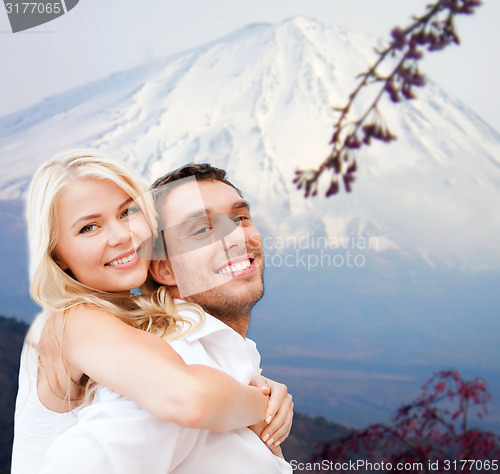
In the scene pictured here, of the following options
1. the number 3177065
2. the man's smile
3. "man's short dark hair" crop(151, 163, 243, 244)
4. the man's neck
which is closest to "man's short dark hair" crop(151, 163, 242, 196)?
"man's short dark hair" crop(151, 163, 243, 244)

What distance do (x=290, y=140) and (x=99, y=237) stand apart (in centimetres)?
233

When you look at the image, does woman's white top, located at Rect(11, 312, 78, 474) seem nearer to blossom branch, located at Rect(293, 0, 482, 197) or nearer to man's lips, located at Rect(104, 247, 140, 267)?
man's lips, located at Rect(104, 247, 140, 267)

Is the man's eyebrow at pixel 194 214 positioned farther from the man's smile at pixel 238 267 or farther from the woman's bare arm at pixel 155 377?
the woman's bare arm at pixel 155 377

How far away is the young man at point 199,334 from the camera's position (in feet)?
3.50

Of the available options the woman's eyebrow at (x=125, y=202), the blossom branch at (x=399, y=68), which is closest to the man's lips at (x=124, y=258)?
the woman's eyebrow at (x=125, y=202)

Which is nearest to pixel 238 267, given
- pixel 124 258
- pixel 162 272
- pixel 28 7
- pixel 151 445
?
pixel 162 272

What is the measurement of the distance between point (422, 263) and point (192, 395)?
2764mm

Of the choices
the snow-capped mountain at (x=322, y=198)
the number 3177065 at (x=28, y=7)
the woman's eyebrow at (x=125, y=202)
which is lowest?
the snow-capped mountain at (x=322, y=198)

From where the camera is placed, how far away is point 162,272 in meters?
1.52

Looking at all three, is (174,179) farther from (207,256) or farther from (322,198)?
(322,198)

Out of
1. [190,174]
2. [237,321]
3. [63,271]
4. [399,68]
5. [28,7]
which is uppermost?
[28,7]

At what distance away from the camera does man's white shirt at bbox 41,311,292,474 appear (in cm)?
105

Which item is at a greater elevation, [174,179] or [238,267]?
[174,179]

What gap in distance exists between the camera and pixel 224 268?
59.2 inches
